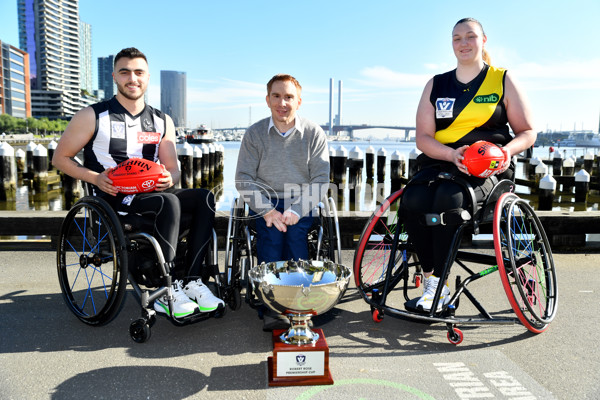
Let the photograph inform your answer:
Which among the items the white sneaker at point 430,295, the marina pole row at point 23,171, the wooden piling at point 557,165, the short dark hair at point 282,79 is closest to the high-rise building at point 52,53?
the marina pole row at point 23,171

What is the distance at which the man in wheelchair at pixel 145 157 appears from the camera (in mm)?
2867

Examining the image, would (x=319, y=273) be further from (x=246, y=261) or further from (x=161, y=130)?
(x=161, y=130)

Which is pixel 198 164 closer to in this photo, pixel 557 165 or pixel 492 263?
pixel 557 165

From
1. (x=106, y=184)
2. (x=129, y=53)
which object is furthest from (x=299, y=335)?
(x=129, y=53)

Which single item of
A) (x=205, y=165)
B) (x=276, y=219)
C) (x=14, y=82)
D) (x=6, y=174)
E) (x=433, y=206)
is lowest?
(x=6, y=174)

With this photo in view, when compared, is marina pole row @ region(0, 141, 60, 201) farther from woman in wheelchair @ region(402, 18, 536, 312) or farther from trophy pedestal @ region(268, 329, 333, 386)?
trophy pedestal @ region(268, 329, 333, 386)

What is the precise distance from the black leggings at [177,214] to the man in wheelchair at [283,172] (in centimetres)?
26

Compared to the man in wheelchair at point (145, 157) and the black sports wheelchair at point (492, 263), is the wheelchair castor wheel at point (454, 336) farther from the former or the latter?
the man in wheelchair at point (145, 157)

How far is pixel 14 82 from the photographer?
106250mm

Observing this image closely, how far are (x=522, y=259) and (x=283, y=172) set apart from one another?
4.93 ft

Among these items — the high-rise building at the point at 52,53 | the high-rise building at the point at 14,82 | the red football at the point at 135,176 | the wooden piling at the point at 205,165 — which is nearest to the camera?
the red football at the point at 135,176

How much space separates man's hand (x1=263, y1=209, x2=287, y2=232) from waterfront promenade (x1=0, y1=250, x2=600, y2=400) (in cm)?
60

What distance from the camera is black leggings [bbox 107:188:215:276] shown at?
112 inches

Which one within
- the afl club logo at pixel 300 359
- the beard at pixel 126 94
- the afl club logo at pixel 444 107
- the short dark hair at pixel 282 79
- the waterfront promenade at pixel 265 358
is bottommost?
the waterfront promenade at pixel 265 358
